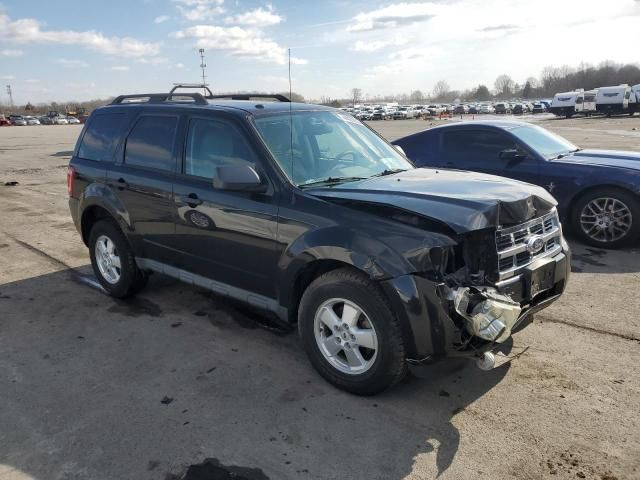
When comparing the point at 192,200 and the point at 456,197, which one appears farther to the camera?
the point at 192,200

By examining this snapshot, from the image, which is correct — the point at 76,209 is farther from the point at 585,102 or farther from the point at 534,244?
the point at 585,102

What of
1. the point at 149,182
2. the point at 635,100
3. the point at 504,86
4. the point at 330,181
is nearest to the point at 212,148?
the point at 149,182

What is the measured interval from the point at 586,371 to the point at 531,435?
98 cm

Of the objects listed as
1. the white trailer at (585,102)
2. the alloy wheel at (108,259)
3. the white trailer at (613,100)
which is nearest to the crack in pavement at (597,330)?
the alloy wheel at (108,259)

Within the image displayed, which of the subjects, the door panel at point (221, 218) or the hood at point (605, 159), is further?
the hood at point (605, 159)

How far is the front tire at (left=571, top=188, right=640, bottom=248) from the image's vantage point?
21.2 feet

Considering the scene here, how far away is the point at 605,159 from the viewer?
7.01 m

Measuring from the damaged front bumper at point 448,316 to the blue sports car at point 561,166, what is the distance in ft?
13.8

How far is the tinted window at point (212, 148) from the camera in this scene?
159 inches

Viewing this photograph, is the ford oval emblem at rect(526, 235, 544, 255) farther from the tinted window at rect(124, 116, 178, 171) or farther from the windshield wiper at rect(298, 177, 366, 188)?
the tinted window at rect(124, 116, 178, 171)

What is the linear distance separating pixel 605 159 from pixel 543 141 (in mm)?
869

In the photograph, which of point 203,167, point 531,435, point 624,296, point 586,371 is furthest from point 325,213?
point 624,296

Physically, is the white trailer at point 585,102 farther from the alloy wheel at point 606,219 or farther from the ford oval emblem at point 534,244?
the ford oval emblem at point 534,244

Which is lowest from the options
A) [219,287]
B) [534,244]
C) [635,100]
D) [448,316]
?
[219,287]
